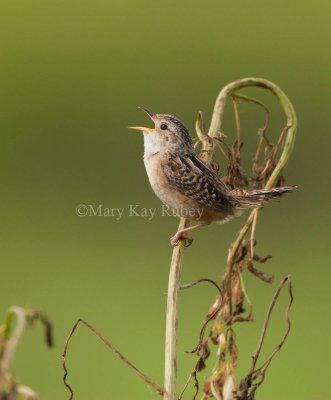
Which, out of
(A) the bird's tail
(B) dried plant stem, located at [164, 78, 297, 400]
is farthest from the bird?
(B) dried plant stem, located at [164, 78, 297, 400]

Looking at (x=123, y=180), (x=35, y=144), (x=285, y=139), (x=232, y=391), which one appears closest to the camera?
(x=232, y=391)

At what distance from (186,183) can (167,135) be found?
51cm

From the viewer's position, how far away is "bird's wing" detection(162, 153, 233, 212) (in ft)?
15.2

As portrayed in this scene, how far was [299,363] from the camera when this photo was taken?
7.84 metres

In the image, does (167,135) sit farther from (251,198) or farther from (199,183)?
(251,198)

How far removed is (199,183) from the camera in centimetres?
468

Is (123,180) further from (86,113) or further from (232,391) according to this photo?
(232,391)

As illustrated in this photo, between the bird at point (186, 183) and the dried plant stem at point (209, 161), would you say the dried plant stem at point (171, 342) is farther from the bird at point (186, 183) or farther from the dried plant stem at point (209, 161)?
the bird at point (186, 183)

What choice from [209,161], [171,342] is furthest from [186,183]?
[171,342]

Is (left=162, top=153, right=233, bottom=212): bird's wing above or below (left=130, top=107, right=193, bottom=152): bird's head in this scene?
below

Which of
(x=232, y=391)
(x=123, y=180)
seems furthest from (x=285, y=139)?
(x=123, y=180)

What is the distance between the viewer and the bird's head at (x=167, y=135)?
5109 millimetres

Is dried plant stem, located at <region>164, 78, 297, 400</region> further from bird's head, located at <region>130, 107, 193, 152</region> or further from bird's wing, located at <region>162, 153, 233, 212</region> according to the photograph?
bird's head, located at <region>130, 107, 193, 152</region>

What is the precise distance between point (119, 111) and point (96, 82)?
1348 millimetres
